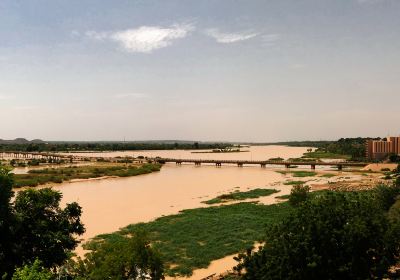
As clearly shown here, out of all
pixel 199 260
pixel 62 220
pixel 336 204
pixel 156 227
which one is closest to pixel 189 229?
pixel 156 227

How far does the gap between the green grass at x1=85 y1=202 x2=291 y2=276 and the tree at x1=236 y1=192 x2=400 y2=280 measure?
240 inches

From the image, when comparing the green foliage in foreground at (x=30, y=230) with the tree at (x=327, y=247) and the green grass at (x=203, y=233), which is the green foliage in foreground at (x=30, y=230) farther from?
the tree at (x=327, y=247)

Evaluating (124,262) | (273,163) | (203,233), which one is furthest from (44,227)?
(273,163)

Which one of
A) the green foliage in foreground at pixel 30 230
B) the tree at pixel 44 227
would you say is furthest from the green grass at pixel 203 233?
the green foliage in foreground at pixel 30 230

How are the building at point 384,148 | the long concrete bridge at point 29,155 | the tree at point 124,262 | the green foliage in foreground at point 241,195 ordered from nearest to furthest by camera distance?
the tree at point 124,262 < the green foliage in foreground at point 241,195 < the building at point 384,148 < the long concrete bridge at point 29,155

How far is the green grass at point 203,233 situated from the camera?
75.1 feet

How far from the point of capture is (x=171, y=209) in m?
40.4

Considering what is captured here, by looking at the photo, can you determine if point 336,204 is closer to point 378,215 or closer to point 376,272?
point 378,215

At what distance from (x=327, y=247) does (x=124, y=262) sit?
6878 mm

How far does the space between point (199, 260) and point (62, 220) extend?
9025 mm

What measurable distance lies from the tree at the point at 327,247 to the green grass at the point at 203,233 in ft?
20.0

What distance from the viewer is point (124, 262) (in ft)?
42.8

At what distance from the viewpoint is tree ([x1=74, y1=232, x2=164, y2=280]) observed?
12.7 metres

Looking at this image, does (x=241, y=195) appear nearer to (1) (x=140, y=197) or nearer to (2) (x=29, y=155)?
(1) (x=140, y=197)
